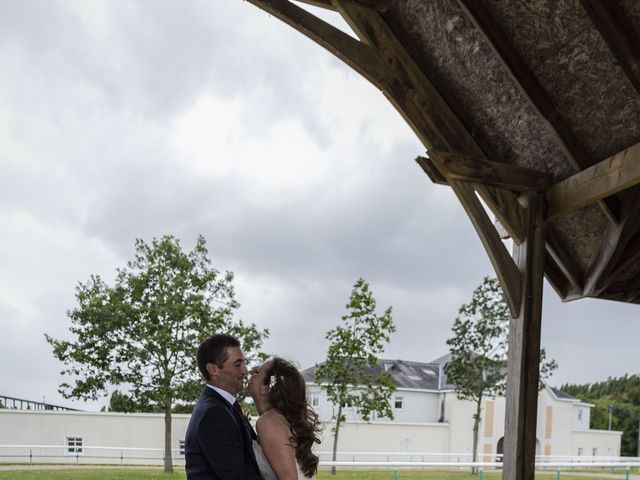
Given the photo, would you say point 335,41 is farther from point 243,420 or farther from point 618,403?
point 618,403

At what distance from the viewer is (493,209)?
20.1ft

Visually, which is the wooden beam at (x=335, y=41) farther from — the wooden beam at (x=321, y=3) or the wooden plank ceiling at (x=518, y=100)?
the wooden beam at (x=321, y=3)

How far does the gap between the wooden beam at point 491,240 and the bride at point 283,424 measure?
2820 millimetres

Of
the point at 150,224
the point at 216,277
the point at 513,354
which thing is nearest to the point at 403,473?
the point at 216,277

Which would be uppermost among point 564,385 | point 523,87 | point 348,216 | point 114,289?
point 348,216

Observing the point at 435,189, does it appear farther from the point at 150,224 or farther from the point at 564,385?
the point at 150,224

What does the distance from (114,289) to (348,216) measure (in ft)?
106

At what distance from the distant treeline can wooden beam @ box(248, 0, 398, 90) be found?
45.6m

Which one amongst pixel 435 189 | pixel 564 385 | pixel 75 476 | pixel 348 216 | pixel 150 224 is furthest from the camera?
pixel 150 224

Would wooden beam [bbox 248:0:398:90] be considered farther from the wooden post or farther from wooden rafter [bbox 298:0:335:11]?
the wooden post

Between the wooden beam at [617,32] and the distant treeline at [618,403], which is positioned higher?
the wooden beam at [617,32]

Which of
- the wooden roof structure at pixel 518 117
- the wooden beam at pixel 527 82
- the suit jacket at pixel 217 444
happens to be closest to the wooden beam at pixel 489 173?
the wooden roof structure at pixel 518 117

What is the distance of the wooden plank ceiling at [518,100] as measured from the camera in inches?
215

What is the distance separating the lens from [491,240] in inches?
233
